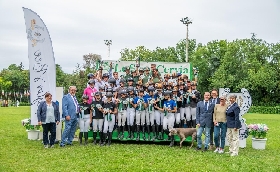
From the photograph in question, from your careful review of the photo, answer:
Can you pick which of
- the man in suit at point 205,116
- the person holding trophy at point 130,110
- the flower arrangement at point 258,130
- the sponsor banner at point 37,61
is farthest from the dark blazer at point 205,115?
the sponsor banner at point 37,61

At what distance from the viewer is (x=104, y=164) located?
9.02 meters

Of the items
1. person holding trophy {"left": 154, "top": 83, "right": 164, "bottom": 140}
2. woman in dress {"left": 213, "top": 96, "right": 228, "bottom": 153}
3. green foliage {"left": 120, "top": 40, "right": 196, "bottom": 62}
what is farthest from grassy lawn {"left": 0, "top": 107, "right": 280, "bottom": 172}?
green foliage {"left": 120, "top": 40, "right": 196, "bottom": 62}

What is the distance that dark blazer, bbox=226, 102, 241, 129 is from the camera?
1067cm

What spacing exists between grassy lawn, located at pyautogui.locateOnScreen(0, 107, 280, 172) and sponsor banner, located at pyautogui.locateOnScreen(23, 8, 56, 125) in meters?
1.64

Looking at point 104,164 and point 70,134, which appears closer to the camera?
point 104,164

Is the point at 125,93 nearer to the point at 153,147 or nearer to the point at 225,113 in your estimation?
the point at 153,147

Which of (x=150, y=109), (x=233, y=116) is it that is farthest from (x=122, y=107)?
(x=233, y=116)

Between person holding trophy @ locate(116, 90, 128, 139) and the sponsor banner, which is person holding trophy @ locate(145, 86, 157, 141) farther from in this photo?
the sponsor banner

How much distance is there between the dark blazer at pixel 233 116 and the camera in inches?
420

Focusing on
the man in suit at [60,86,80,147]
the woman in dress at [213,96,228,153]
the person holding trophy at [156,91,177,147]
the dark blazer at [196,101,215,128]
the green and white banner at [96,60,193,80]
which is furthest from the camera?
the green and white banner at [96,60,193,80]

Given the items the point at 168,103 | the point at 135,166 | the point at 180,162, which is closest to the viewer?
the point at 135,166

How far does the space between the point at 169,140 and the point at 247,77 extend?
4324 cm

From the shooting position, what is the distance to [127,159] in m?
9.55

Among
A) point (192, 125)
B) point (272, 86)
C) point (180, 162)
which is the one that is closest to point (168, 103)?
point (192, 125)
